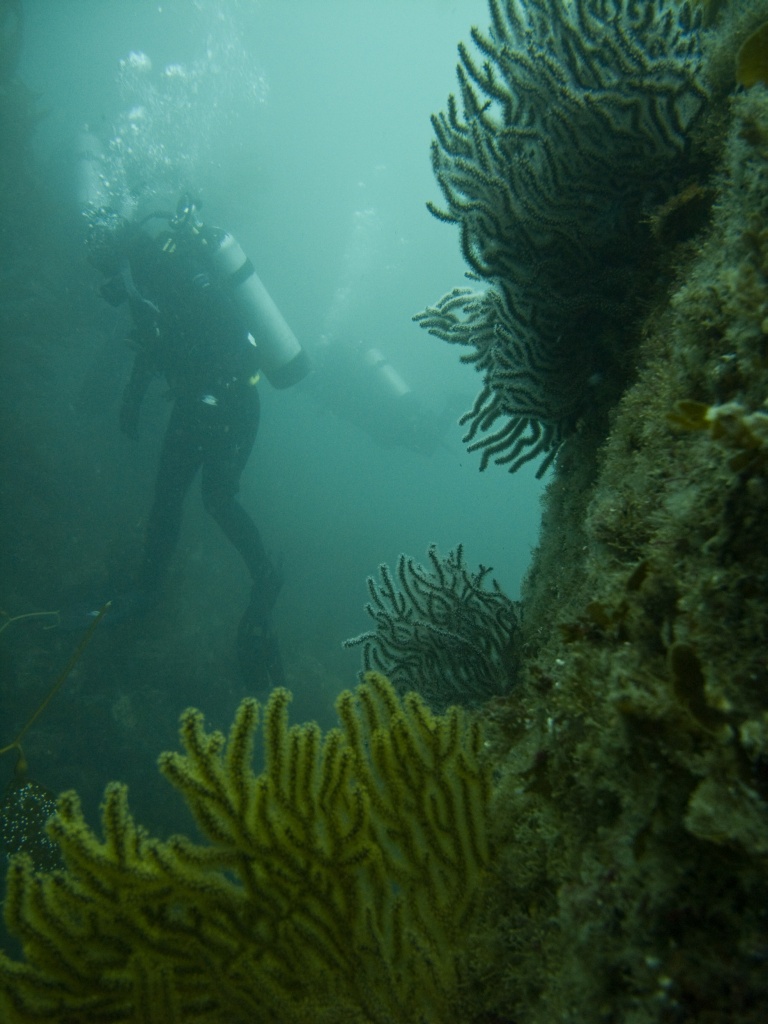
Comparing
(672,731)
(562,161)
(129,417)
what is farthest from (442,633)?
(129,417)

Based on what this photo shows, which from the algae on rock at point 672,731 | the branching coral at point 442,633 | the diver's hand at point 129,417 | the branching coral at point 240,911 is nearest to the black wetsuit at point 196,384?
the diver's hand at point 129,417

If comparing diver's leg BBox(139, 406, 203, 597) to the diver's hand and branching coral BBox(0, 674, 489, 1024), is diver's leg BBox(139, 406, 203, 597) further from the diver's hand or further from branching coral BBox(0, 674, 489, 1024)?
branching coral BBox(0, 674, 489, 1024)

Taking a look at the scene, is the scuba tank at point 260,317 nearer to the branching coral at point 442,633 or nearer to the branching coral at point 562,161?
the branching coral at point 442,633

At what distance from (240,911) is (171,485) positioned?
10.0 metres

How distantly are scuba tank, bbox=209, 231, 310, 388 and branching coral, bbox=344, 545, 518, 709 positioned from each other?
894 cm

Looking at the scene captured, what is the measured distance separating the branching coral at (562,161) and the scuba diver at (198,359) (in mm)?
8027

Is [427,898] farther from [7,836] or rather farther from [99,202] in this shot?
[99,202]

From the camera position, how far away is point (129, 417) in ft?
31.7

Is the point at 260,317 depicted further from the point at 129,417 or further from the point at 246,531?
the point at 246,531

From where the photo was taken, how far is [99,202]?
45.8ft

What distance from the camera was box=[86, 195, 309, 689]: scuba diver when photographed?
948 cm

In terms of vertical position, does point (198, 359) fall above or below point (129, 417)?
above

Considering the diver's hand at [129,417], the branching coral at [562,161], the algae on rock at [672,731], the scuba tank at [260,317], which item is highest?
the scuba tank at [260,317]

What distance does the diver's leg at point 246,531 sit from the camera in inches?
412
